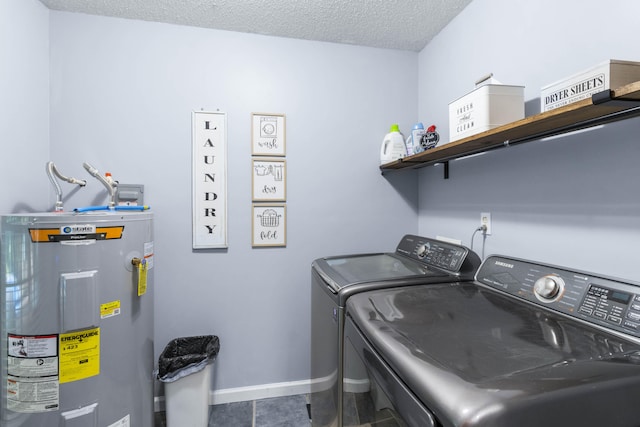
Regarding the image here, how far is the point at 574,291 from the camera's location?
2.98 feet

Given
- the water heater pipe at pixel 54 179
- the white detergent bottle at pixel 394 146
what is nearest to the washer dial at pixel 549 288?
the white detergent bottle at pixel 394 146

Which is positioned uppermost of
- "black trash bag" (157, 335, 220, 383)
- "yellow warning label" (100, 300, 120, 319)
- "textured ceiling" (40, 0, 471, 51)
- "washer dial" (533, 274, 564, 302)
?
"textured ceiling" (40, 0, 471, 51)

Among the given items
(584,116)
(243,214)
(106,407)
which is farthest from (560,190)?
(106,407)

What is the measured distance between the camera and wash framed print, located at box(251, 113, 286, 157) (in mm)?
1887

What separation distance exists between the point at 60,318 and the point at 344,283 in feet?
3.93

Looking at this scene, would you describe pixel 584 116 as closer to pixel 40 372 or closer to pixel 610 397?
pixel 610 397

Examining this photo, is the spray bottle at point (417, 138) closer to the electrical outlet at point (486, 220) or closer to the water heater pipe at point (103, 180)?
the electrical outlet at point (486, 220)

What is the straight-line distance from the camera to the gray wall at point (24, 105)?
1.37m

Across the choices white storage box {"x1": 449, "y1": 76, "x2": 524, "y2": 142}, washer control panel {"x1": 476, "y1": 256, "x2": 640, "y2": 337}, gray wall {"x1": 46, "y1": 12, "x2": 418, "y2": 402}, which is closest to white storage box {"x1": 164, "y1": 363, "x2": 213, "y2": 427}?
gray wall {"x1": 46, "y1": 12, "x2": 418, "y2": 402}

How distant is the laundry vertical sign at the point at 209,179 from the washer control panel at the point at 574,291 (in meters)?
1.58

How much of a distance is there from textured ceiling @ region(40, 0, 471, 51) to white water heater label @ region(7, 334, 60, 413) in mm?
1809

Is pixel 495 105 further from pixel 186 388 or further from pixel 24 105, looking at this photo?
pixel 24 105

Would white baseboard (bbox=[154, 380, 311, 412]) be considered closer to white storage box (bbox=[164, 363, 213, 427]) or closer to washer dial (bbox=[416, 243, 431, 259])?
white storage box (bbox=[164, 363, 213, 427])

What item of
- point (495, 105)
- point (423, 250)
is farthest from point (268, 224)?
point (495, 105)
